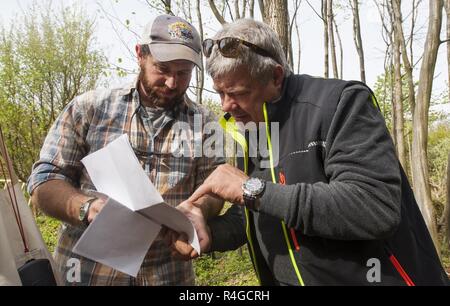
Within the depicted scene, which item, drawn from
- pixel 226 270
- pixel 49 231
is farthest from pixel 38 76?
pixel 226 270

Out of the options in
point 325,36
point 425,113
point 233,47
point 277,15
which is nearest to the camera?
point 233,47

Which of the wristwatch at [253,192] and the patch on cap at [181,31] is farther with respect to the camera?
the patch on cap at [181,31]

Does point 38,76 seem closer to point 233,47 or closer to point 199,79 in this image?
point 199,79

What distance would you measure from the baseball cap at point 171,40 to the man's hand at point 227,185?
0.79 m

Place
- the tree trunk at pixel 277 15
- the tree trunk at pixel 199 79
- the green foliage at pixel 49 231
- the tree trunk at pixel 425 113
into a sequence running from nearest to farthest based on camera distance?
the tree trunk at pixel 277 15 → the tree trunk at pixel 425 113 → the tree trunk at pixel 199 79 → the green foliage at pixel 49 231

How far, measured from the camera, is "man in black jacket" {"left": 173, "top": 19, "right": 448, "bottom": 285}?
1150 mm

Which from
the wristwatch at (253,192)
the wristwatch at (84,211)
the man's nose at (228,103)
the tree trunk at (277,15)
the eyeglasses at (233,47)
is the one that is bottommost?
the wristwatch at (84,211)

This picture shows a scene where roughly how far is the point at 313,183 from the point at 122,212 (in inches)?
25.6

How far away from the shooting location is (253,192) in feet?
3.95

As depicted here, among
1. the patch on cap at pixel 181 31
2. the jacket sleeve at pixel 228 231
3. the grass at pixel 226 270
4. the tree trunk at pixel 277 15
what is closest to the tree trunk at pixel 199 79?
the tree trunk at pixel 277 15

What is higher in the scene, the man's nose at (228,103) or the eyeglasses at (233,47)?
the eyeglasses at (233,47)

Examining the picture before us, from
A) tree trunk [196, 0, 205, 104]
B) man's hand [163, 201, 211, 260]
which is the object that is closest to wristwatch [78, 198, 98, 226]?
man's hand [163, 201, 211, 260]

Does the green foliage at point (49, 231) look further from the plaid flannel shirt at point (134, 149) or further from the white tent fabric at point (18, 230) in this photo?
the white tent fabric at point (18, 230)

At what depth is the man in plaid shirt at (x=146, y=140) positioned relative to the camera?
172 centimetres
